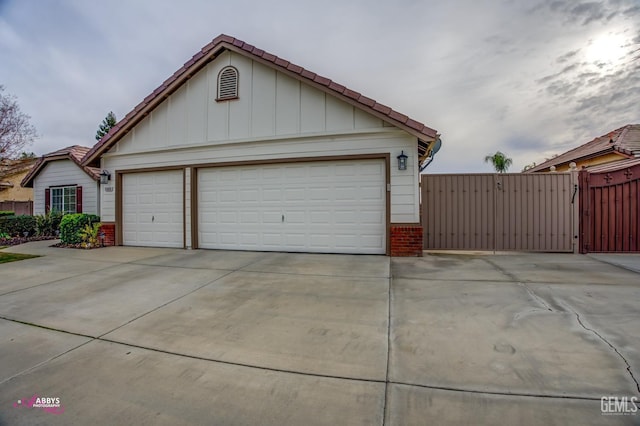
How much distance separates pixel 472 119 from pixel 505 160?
18097mm

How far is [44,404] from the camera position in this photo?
7.06ft

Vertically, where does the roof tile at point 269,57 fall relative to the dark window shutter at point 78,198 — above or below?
above

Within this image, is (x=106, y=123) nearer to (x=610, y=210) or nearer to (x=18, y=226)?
(x=18, y=226)

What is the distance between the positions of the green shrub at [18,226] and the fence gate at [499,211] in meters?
15.8

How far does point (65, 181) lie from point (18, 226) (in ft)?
8.14

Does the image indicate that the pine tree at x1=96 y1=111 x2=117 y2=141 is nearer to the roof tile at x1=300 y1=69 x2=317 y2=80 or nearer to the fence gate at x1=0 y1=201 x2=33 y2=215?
the fence gate at x1=0 y1=201 x2=33 y2=215

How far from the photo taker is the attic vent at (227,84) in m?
8.51

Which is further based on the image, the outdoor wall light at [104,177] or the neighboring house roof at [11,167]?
the neighboring house roof at [11,167]

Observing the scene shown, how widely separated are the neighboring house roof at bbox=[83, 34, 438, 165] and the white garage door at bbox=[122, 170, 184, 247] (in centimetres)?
157

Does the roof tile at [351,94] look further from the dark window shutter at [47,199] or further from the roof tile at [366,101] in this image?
the dark window shutter at [47,199]

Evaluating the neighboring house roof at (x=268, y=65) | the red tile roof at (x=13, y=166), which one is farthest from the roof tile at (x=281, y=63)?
the red tile roof at (x=13, y=166)

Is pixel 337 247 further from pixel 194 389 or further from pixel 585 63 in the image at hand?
pixel 585 63

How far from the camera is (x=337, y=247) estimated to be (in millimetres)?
7816

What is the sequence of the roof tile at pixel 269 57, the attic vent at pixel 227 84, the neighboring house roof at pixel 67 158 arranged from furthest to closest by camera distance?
1. the neighboring house roof at pixel 67 158
2. the attic vent at pixel 227 84
3. the roof tile at pixel 269 57
